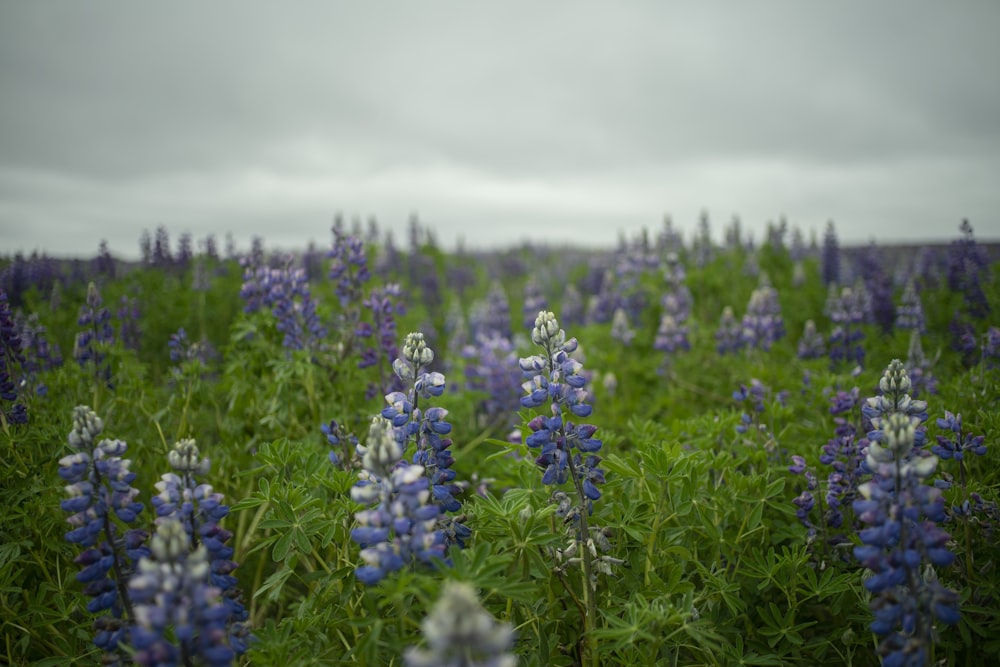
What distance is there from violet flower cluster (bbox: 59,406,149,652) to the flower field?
12 mm

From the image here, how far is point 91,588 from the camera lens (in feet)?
7.14

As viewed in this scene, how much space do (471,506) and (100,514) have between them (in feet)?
4.96

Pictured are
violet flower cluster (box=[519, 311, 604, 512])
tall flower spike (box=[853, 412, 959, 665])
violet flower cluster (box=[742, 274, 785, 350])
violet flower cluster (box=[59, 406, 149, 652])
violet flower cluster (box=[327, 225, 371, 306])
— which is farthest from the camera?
violet flower cluster (box=[742, 274, 785, 350])

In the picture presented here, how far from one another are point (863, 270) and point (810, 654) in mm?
8806

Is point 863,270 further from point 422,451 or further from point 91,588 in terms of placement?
point 91,588

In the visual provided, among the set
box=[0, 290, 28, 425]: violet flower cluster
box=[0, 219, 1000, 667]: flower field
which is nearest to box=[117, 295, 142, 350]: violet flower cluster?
box=[0, 219, 1000, 667]: flower field

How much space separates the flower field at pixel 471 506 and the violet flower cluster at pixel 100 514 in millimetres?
12

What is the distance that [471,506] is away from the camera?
113 inches

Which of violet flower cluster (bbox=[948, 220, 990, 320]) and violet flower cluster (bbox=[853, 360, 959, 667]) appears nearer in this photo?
violet flower cluster (bbox=[853, 360, 959, 667])

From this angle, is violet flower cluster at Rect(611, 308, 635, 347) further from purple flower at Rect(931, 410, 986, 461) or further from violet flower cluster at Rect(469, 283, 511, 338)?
purple flower at Rect(931, 410, 986, 461)

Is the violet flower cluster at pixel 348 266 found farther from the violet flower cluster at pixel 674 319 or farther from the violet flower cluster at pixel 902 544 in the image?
the violet flower cluster at pixel 902 544

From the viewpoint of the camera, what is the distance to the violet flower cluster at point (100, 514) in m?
2.14

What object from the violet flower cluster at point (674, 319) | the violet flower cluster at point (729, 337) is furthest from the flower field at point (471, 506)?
the violet flower cluster at point (674, 319)

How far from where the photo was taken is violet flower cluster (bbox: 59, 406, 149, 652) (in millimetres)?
2145
